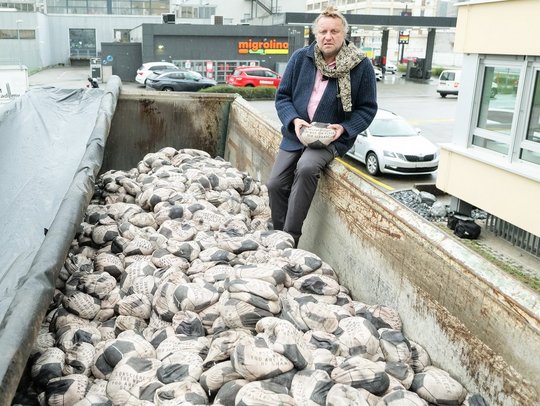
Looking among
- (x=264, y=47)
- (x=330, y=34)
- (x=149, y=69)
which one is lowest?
(x=149, y=69)

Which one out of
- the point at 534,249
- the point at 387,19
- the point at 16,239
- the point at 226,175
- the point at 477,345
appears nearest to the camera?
the point at 477,345

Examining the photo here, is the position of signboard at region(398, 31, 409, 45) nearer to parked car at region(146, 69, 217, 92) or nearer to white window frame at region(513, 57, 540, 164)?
parked car at region(146, 69, 217, 92)

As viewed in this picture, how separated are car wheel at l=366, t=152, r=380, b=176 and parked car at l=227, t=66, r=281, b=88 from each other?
1851 cm

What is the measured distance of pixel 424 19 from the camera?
42594mm

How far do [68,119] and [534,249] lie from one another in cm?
805

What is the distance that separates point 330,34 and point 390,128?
40.4 feet

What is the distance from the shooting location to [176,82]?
3231 cm

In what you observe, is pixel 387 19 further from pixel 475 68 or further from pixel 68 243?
pixel 68 243

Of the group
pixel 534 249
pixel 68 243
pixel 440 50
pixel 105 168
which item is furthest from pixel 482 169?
pixel 440 50

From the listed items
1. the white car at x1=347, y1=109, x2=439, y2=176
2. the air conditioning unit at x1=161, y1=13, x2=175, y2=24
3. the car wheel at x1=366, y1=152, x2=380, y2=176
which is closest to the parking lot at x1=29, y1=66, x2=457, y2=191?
the car wheel at x1=366, y1=152, x2=380, y2=176

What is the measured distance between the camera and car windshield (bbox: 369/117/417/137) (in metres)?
16.2

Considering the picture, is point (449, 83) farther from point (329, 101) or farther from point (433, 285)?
point (433, 285)

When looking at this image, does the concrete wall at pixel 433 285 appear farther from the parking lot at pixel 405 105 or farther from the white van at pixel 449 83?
the white van at pixel 449 83

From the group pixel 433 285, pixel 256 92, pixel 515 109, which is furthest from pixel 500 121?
pixel 256 92
